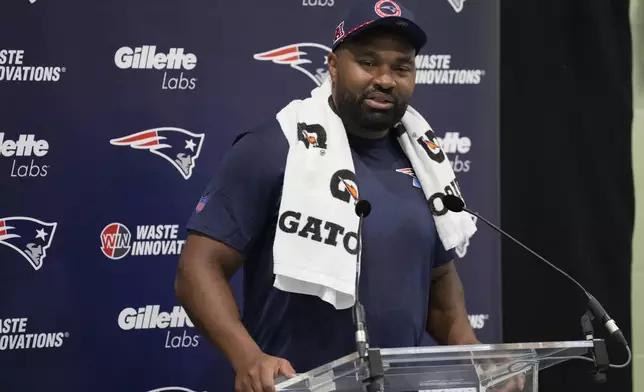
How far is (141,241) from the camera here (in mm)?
2957

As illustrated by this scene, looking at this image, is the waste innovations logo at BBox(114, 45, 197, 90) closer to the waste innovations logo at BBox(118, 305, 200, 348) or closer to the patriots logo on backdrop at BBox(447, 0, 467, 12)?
the waste innovations logo at BBox(118, 305, 200, 348)

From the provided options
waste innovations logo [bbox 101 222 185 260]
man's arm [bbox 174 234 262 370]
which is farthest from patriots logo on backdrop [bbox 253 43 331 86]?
man's arm [bbox 174 234 262 370]

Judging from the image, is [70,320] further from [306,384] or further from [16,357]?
[306,384]

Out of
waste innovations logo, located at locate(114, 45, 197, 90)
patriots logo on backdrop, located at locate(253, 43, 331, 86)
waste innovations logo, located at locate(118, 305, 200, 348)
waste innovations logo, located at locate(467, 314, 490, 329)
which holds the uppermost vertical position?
patriots logo on backdrop, located at locate(253, 43, 331, 86)

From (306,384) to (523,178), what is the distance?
72.5 inches

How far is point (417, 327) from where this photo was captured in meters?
2.17

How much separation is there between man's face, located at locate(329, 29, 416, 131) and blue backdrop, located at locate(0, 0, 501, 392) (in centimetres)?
75

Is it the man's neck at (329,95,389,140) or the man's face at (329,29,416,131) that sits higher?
the man's face at (329,29,416,131)

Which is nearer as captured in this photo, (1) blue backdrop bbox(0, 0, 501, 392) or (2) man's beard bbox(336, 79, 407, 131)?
Answer: (2) man's beard bbox(336, 79, 407, 131)

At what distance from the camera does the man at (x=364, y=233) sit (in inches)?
80.5

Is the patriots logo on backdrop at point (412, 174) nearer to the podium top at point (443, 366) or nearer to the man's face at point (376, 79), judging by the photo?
the man's face at point (376, 79)

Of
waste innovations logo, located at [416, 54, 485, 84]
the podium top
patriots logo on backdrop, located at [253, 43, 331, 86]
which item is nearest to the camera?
the podium top

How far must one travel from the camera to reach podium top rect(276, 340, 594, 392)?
156 centimetres

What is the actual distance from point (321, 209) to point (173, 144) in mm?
1008
